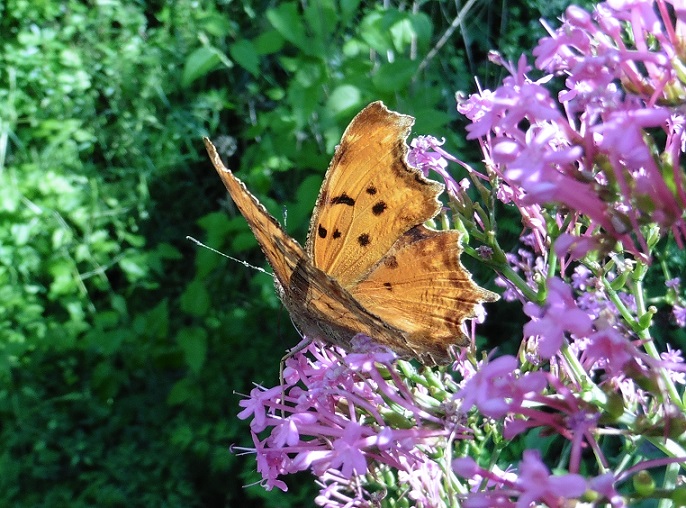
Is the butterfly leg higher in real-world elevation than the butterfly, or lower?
lower

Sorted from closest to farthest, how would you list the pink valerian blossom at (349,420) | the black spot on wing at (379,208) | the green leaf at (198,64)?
the pink valerian blossom at (349,420)
the black spot on wing at (379,208)
the green leaf at (198,64)

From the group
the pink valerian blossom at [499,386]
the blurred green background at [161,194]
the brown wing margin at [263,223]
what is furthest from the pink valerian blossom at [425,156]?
the blurred green background at [161,194]

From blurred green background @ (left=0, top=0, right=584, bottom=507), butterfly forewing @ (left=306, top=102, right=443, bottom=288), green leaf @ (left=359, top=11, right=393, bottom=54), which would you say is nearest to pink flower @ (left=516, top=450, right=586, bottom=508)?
butterfly forewing @ (left=306, top=102, right=443, bottom=288)

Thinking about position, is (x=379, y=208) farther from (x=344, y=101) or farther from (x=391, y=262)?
(x=344, y=101)

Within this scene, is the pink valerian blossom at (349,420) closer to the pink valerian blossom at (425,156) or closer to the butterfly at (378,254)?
the butterfly at (378,254)

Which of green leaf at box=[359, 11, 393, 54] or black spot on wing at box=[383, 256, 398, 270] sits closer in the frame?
black spot on wing at box=[383, 256, 398, 270]

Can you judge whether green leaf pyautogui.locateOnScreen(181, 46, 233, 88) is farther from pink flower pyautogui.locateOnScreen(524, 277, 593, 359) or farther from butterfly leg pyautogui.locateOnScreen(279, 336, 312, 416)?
pink flower pyautogui.locateOnScreen(524, 277, 593, 359)

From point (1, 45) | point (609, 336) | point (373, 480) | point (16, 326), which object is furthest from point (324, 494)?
point (1, 45)
